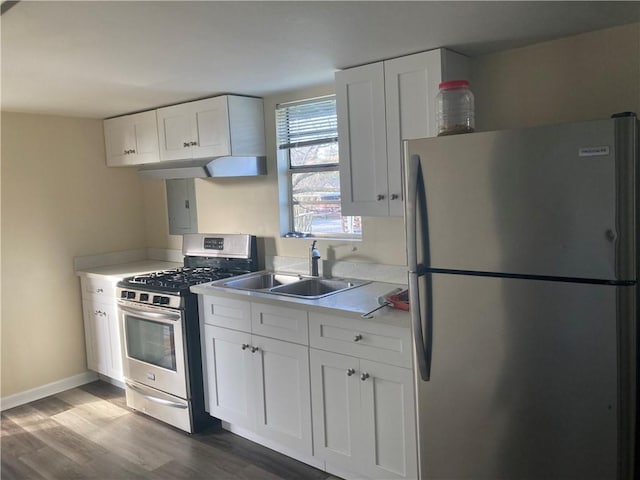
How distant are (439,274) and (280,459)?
162 centimetres

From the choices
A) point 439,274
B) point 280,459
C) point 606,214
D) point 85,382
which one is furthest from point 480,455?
point 85,382

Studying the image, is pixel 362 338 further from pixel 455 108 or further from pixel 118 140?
pixel 118 140

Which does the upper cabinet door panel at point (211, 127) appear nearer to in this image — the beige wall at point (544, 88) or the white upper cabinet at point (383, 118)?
the beige wall at point (544, 88)

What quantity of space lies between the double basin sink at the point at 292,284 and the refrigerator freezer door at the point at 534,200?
3.78 feet

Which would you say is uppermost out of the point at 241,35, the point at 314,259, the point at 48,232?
the point at 241,35

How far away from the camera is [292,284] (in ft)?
10.3

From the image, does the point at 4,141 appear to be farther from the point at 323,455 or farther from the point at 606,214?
the point at 606,214

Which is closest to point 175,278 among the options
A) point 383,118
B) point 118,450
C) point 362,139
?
point 118,450

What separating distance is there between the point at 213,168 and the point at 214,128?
0.28m

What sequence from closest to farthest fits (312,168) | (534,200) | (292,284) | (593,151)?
(593,151) < (534,200) < (292,284) < (312,168)

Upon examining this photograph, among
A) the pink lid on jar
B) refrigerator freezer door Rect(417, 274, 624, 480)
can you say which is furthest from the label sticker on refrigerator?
the pink lid on jar

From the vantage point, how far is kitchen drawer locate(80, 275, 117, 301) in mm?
3789

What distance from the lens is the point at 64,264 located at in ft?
13.3

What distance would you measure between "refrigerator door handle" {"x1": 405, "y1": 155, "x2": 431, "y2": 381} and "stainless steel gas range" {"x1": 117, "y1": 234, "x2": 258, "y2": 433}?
168cm
